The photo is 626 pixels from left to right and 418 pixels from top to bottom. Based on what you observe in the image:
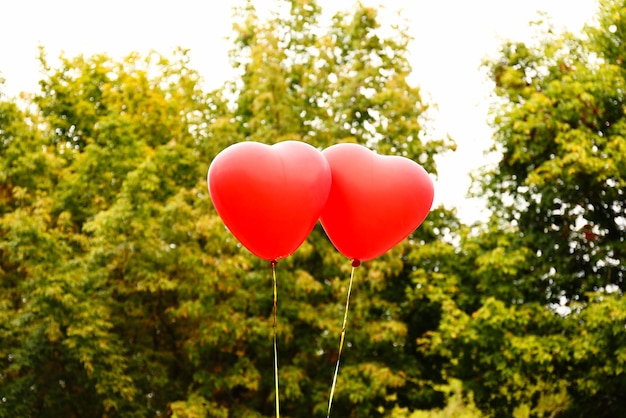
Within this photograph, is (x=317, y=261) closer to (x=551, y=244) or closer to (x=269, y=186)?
(x=551, y=244)

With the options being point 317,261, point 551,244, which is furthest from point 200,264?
point 551,244

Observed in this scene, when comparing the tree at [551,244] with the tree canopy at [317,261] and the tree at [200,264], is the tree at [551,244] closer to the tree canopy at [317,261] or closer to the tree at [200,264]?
the tree canopy at [317,261]

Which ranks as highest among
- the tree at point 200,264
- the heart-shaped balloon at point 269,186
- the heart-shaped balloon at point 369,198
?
the tree at point 200,264

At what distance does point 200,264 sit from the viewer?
11188 mm

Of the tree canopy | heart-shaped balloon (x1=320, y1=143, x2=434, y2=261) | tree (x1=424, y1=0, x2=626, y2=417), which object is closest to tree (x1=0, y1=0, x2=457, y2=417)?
the tree canopy

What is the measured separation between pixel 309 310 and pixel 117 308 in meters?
2.46

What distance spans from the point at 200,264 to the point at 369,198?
639 cm

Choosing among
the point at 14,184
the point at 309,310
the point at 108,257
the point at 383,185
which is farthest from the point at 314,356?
the point at 383,185

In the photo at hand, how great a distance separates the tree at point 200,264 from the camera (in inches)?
437

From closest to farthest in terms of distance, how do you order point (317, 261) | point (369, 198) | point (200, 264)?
point (369, 198)
point (200, 264)
point (317, 261)

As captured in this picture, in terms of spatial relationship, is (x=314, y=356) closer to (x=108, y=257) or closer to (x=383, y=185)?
(x=108, y=257)

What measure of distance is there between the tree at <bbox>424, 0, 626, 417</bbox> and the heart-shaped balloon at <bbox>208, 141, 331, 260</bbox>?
704 cm

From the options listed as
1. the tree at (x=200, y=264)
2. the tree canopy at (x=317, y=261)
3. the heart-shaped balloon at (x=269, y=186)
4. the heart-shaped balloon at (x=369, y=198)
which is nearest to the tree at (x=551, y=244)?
the tree canopy at (x=317, y=261)

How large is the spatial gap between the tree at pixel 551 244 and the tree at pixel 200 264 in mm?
803
